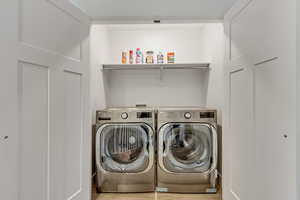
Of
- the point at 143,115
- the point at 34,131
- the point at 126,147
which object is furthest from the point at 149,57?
the point at 34,131

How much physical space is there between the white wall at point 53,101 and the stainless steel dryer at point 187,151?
0.91 meters

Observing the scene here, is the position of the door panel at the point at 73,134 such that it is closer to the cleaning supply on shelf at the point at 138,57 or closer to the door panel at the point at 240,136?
the door panel at the point at 240,136

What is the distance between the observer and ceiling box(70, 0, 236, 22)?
5.68ft

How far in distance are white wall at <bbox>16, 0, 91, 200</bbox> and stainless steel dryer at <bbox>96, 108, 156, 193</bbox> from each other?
2.06ft

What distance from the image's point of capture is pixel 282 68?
1040 millimetres

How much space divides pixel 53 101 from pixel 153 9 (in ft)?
3.44

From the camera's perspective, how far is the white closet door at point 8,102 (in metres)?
0.95

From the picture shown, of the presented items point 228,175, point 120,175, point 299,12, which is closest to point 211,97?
point 228,175

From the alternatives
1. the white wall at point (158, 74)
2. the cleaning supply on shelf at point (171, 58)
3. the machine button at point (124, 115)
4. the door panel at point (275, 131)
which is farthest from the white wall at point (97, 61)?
the door panel at point (275, 131)

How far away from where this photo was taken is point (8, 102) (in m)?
0.99

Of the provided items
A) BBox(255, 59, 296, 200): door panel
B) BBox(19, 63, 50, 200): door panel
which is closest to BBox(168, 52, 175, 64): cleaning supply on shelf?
BBox(255, 59, 296, 200): door panel

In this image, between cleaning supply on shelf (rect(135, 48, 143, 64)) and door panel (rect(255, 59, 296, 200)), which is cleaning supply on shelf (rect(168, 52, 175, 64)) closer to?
cleaning supply on shelf (rect(135, 48, 143, 64))

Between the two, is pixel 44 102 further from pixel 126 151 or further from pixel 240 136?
pixel 126 151

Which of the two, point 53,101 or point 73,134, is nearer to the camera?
point 53,101
